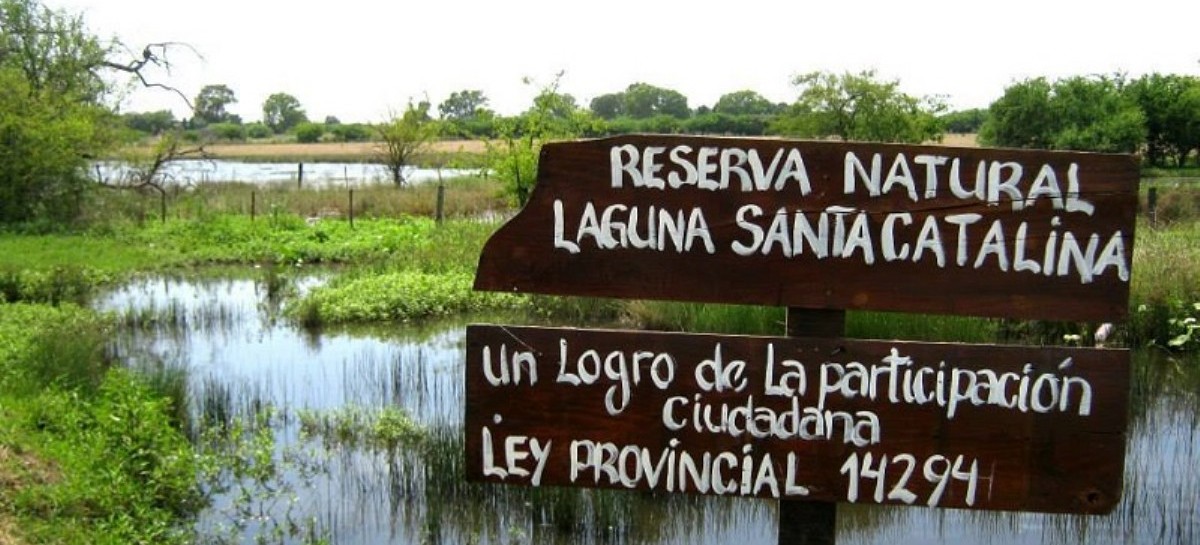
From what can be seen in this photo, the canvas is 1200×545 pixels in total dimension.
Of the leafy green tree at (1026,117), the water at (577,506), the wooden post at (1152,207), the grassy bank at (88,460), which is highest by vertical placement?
the leafy green tree at (1026,117)

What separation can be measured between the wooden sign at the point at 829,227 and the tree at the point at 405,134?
35610mm

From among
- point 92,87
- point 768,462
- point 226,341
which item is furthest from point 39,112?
point 768,462

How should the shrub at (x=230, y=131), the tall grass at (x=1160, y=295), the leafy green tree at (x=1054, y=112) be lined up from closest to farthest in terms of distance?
the tall grass at (x=1160, y=295) → the leafy green tree at (x=1054, y=112) → the shrub at (x=230, y=131)

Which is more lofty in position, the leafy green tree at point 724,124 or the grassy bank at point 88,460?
the leafy green tree at point 724,124

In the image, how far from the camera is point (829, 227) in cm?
289

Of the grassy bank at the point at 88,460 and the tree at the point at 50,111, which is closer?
the grassy bank at the point at 88,460

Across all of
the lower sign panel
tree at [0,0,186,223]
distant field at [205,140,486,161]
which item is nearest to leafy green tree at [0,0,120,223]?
tree at [0,0,186,223]

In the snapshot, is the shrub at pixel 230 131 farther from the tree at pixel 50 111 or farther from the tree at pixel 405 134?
the tree at pixel 50 111

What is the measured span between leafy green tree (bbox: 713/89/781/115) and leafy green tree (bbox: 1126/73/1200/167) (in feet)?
132

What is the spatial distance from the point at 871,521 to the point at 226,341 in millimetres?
8536

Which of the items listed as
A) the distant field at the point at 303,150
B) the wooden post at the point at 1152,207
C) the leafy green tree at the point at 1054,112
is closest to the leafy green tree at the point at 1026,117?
the leafy green tree at the point at 1054,112

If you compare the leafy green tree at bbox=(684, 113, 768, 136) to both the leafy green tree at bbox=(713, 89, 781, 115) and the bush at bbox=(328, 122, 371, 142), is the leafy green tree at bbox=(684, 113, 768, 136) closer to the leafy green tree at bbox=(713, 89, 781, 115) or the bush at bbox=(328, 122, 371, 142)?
the leafy green tree at bbox=(713, 89, 781, 115)

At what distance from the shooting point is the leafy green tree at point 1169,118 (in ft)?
120

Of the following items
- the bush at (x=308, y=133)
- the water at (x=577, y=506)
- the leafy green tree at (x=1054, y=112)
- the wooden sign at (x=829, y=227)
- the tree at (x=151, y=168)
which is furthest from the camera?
the bush at (x=308, y=133)
